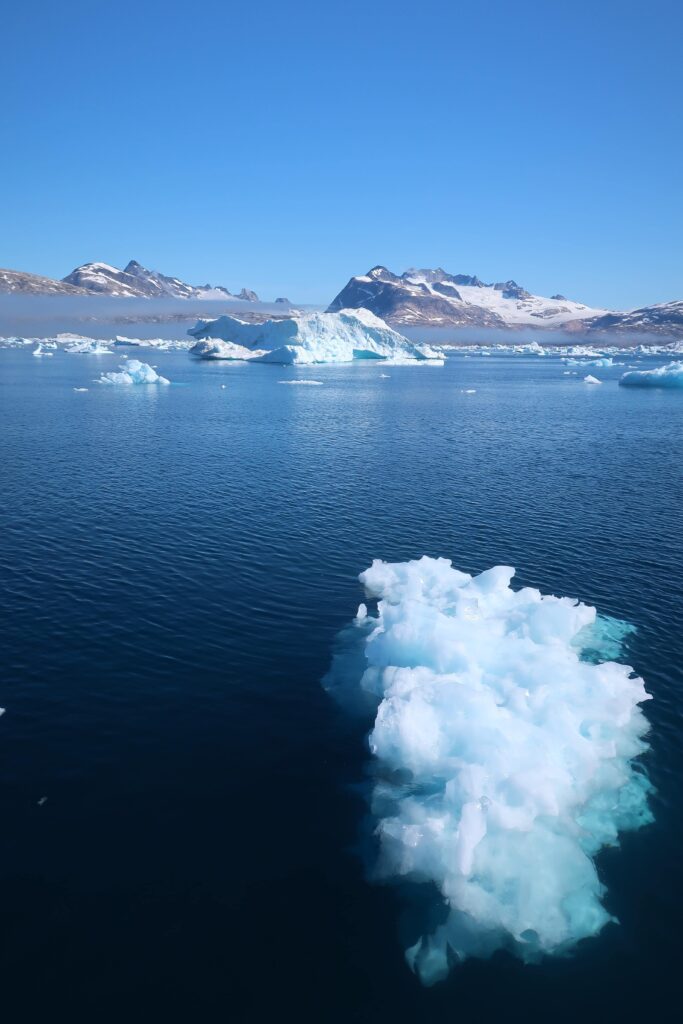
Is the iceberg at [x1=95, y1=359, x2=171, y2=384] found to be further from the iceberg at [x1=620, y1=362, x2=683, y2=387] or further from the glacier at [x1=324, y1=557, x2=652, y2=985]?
the glacier at [x1=324, y1=557, x2=652, y2=985]

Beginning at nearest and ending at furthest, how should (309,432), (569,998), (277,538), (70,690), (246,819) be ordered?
(569,998) → (246,819) → (70,690) → (277,538) → (309,432)

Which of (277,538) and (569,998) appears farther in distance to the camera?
(277,538)

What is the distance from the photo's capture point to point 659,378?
5246 inches

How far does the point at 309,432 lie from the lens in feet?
258

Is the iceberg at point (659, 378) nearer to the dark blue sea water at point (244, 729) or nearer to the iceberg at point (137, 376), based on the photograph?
the dark blue sea water at point (244, 729)

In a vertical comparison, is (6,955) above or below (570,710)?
below

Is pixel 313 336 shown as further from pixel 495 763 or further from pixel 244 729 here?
pixel 495 763

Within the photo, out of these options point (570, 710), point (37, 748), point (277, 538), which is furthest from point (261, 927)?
point (277, 538)

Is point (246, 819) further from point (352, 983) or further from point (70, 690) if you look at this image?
point (70, 690)

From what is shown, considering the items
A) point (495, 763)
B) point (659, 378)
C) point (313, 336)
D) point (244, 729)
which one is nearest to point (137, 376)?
point (313, 336)

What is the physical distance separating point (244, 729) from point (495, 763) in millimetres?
8464

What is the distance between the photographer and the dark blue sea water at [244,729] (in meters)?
13.8

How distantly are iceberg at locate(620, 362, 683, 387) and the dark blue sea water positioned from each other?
82.8m

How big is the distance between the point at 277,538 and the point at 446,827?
24813 millimetres
